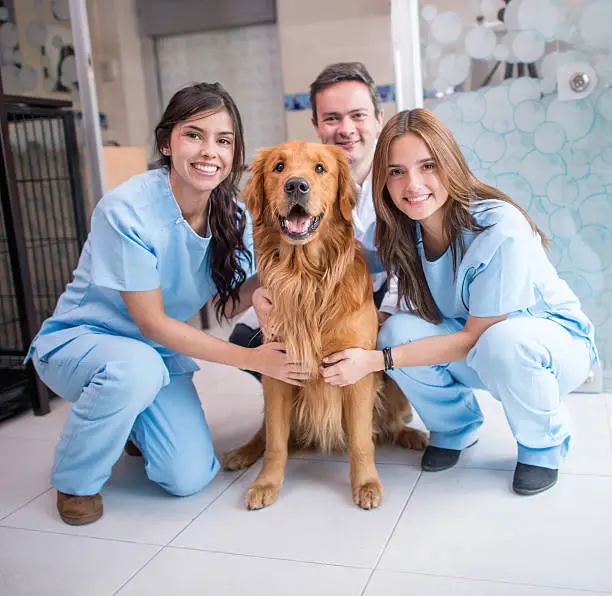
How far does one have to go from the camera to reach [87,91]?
3.24m

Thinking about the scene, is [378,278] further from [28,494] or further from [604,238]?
[28,494]

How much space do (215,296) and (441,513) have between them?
108 centimetres

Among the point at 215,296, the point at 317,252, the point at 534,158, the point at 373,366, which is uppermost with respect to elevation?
the point at 534,158

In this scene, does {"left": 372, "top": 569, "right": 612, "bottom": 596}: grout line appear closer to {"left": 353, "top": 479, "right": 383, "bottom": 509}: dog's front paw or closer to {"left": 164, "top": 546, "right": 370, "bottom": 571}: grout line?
{"left": 164, "top": 546, "right": 370, "bottom": 571}: grout line

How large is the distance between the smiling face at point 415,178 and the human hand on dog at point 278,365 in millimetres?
556

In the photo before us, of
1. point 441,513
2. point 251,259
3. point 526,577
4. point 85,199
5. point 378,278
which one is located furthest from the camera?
point 85,199

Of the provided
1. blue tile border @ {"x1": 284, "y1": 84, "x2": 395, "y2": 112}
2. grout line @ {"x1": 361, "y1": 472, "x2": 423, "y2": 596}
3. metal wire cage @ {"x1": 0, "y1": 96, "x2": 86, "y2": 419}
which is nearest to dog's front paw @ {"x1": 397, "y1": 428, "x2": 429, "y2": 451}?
grout line @ {"x1": 361, "y1": 472, "x2": 423, "y2": 596}

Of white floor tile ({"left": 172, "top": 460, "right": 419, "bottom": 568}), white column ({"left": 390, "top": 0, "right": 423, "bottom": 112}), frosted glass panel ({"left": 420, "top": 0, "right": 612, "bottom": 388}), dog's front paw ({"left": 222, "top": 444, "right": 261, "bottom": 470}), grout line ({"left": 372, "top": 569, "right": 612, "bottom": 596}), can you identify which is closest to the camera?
grout line ({"left": 372, "top": 569, "right": 612, "bottom": 596})

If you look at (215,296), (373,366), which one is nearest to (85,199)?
(215,296)

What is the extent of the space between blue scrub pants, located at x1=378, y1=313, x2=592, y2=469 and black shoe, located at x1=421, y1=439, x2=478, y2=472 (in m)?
0.02

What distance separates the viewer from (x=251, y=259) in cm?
233

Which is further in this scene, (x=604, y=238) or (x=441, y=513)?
(x=604, y=238)

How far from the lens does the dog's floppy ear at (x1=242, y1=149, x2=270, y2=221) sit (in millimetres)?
1982

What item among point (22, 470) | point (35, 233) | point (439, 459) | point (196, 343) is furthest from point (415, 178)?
point (35, 233)
